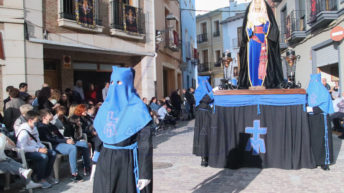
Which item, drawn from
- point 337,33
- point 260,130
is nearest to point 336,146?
point 260,130

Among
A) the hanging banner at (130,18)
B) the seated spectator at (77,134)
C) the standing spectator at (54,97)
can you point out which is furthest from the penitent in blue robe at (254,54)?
the hanging banner at (130,18)

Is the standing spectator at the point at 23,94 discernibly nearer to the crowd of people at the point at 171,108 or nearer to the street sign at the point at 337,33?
the crowd of people at the point at 171,108

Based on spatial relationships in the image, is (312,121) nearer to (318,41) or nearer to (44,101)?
(44,101)

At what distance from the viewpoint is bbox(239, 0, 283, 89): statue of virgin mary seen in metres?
7.71

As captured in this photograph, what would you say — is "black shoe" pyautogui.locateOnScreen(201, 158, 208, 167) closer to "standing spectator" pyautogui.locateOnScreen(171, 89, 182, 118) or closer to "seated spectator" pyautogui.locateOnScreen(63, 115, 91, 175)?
"seated spectator" pyautogui.locateOnScreen(63, 115, 91, 175)

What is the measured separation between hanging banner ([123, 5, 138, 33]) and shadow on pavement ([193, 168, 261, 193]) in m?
8.91

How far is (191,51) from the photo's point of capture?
28531mm

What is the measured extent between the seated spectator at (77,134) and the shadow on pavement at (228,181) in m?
2.21

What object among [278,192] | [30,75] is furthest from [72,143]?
[30,75]

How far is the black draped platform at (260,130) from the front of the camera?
650cm

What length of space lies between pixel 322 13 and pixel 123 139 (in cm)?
1184

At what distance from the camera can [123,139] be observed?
3.39 meters

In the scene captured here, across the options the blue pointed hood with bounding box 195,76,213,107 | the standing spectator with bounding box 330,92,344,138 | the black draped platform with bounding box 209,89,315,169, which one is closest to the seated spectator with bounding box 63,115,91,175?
the black draped platform with bounding box 209,89,315,169

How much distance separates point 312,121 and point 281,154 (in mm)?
871
